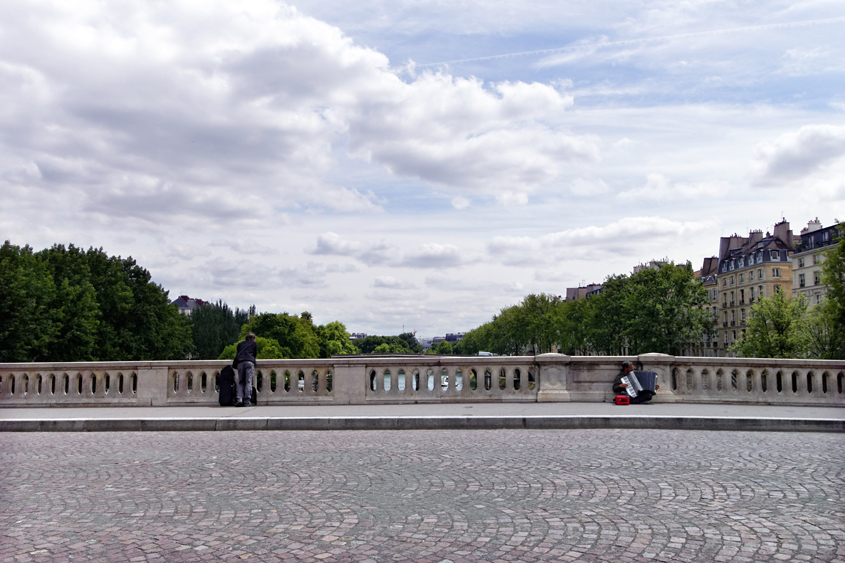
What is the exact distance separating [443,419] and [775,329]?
199 feet

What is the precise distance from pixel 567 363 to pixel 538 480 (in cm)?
777

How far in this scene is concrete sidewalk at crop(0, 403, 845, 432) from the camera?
11266 millimetres

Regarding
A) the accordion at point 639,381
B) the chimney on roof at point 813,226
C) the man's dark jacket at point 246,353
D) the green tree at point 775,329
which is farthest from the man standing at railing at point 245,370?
the chimney on roof at point 813,226

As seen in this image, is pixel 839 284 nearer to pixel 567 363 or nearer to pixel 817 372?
pixel 817 372

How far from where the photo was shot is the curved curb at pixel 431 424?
1123cm

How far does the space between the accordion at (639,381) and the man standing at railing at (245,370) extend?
736cm

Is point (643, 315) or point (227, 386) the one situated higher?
point (643, 315)

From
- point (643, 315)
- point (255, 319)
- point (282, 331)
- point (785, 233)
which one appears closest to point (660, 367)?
point (643, 315)

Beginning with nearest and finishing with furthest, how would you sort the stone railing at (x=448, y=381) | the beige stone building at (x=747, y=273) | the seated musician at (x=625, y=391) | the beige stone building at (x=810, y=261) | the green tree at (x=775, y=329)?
the seated musician at (x=625, y=391) < the stone railing at (x=448, y=381) < the green tree at (x=775, y=329) < the beige stone building at (x=810, y=261) < the beige stone building at (x=747, y=273)

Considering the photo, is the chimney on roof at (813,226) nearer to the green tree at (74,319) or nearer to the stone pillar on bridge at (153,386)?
the green tree at (74,319)

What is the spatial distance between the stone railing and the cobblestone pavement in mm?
4491

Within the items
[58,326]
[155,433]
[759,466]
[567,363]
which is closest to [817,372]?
[567,363]

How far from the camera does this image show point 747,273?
9444 centimetres

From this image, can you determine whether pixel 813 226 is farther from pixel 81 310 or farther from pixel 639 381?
pixel 639 381
